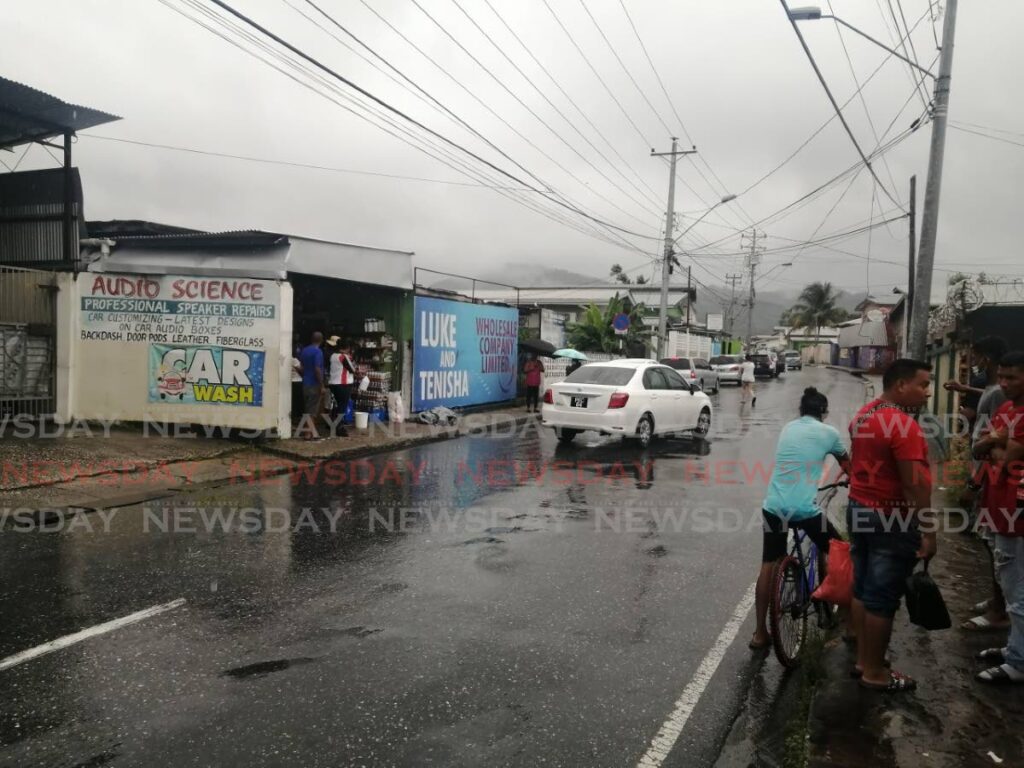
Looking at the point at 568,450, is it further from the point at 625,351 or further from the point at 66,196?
the point at 625,351

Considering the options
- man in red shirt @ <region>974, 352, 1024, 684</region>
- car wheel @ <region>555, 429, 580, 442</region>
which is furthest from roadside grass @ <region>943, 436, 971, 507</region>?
car wheel @ <region>555, 429, 580, 442</region>

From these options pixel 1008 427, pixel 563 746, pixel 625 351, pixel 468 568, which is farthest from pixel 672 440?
pixel 625 351

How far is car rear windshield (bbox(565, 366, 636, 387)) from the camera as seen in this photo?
1357 cm

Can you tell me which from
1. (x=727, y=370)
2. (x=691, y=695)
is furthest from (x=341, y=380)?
(x=727, y=370)

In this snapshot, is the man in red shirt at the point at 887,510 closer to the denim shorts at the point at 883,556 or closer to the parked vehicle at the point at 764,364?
the denim shorts at the point at 883,556

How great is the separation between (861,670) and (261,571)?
4.44 metres

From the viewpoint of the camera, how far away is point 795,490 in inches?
182

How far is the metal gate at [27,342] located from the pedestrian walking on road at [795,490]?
1174cm

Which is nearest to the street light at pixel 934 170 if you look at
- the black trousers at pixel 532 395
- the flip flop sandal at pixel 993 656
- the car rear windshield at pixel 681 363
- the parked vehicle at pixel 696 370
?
the flip flop sandal at pixel 993 656

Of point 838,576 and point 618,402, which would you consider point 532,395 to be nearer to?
point 618,402

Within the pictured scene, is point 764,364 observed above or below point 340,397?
above

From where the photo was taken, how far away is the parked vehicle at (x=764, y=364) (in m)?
43.4

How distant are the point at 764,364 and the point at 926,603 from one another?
137ft

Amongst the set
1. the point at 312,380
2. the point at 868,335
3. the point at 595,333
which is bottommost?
the point at 312,380
